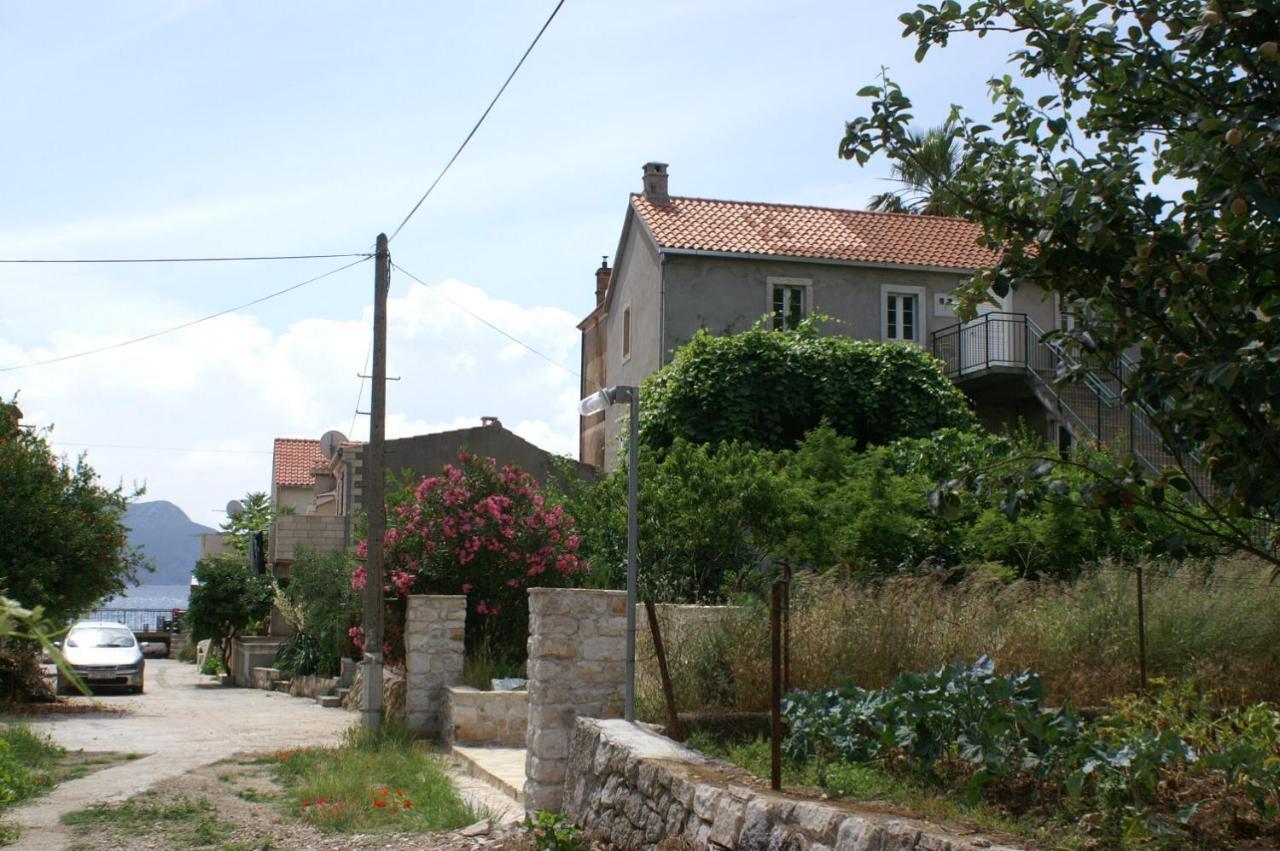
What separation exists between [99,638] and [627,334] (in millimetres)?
13407

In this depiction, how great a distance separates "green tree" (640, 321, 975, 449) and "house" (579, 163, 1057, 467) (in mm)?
1955

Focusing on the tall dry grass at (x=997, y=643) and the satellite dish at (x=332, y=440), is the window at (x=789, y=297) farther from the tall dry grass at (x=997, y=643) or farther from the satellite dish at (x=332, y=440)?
the tall dry grass at (x=997, y=643)

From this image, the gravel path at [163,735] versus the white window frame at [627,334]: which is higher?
the white window frame at [627,334]

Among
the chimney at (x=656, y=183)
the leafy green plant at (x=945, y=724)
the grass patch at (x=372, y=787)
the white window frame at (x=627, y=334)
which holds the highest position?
the chimney at (x=656, y=183)

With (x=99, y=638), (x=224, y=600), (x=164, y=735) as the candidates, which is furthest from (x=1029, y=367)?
(x=99, y=638)

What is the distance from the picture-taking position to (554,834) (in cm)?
830

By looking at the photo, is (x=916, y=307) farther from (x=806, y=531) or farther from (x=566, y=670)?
(x=566, y=670)

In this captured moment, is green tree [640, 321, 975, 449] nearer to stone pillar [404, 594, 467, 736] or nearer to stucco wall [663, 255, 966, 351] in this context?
stucco wall [663, 255, 966, 351]

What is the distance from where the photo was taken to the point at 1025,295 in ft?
87.9

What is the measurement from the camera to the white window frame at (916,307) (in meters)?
27.3

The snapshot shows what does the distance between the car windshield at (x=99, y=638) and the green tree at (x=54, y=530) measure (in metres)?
8.14

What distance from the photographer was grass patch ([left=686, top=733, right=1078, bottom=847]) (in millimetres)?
5609

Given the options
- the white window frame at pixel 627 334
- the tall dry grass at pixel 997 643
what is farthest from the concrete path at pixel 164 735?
the white window frame at pixel 627 334

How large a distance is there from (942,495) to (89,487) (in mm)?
17144
